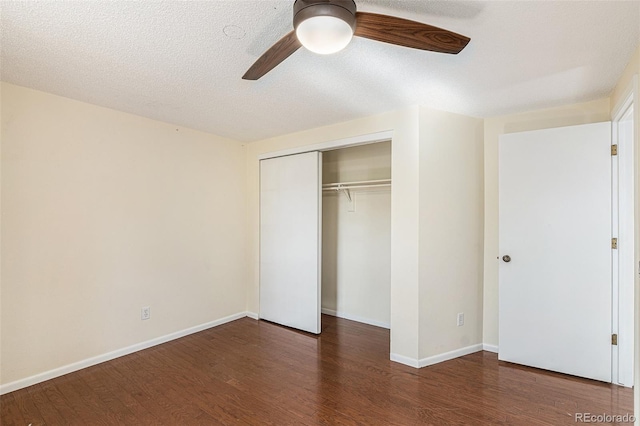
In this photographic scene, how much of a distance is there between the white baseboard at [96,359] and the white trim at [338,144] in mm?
2123

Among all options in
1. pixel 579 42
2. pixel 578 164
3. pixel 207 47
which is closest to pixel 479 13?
pixel 579 42

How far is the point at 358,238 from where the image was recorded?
166 inches

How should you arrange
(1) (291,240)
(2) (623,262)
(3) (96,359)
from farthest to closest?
(1) (291,240), (3) (96,359), (2) (623,262)

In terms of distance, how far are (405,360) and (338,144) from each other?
85.0 inches

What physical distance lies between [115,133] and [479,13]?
3.04 meters

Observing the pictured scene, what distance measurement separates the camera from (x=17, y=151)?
2.50m

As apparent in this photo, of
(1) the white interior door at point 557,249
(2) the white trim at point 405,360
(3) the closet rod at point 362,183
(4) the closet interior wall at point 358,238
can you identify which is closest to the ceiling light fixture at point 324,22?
(1) the white interior door at point 557,249

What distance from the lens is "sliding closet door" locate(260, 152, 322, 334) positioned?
3.73 m

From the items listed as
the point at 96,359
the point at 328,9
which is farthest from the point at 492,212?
the point at 96,359

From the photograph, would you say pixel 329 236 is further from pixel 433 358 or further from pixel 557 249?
pixel 557 249

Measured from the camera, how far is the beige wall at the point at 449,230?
2922mm

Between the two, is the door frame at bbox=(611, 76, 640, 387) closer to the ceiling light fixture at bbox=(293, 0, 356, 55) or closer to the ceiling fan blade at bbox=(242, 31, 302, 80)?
the ceiling light fixture at bbox=(293, 0, 356, 55)

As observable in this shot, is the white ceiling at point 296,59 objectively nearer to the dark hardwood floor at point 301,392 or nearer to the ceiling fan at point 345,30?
the ceiling fan at point 345,30

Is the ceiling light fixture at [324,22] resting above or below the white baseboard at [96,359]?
above
